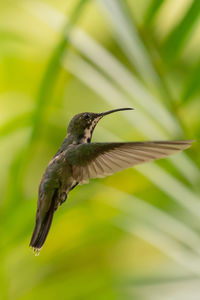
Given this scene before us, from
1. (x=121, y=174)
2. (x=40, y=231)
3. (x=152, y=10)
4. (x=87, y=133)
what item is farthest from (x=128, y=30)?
(x=121, y=174)

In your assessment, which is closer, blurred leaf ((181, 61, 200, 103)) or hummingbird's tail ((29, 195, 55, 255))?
hummingbird's tail ((29, 195, 55, 255))

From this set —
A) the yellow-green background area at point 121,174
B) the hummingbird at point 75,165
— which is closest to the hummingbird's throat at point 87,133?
the hummingbird at point 75,165

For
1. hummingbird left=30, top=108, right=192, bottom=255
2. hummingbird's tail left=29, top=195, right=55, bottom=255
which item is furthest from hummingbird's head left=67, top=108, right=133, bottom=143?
hummingbird's tail left=29, top=195, right=55, bottom=255

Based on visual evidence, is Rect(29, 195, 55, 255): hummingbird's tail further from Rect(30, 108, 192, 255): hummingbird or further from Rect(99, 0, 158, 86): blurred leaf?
Rect(99, 0, 158, 86): blurred leaf

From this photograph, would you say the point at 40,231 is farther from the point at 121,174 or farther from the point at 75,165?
the point at 121,174

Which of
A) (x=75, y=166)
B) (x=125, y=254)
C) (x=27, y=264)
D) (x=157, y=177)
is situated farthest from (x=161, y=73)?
(x=125, y=254)

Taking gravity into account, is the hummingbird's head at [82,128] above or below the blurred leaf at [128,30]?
below

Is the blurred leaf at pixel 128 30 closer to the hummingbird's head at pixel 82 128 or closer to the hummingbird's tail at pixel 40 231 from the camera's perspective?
the hummingbird's head at pixel 82 128
